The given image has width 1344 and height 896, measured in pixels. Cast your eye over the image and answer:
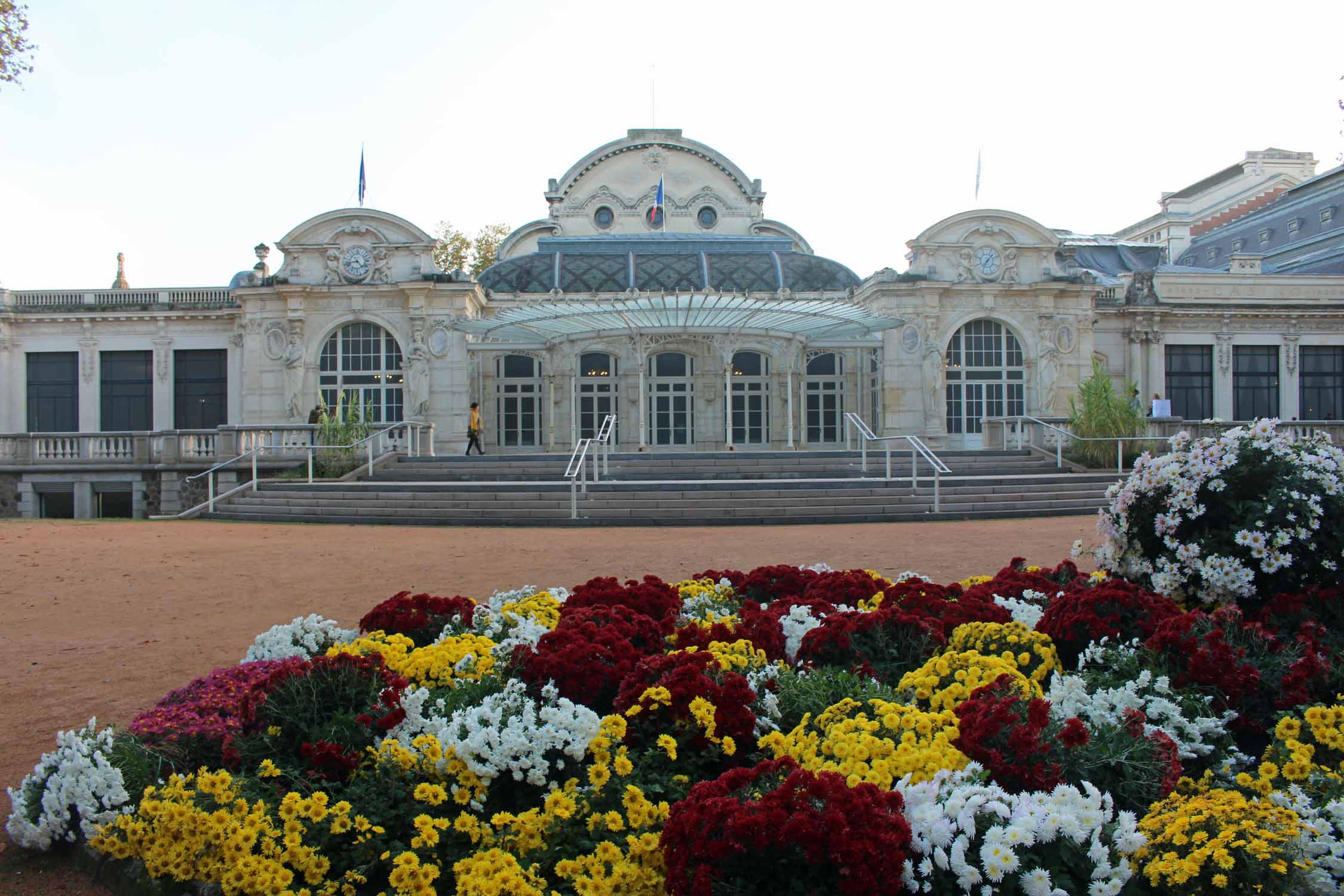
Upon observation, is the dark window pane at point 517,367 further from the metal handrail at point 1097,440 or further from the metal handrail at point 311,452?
the metal handrail at point 1097,440

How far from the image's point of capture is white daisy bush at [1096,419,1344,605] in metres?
5.01

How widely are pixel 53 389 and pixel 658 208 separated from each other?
63.5ft

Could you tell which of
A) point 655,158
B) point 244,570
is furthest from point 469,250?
point 244,570

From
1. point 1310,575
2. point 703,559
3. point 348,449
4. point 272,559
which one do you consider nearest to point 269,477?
point 348,449

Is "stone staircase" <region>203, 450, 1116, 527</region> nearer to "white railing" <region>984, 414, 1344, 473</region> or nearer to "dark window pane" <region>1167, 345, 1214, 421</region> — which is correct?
"white railing" <region>984, 414, 1344, 473</region>

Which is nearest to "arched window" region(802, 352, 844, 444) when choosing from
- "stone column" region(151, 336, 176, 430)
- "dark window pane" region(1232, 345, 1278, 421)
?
"dark window pane" region(1232, 345, 1278, 421)

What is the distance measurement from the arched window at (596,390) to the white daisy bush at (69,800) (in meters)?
23.7

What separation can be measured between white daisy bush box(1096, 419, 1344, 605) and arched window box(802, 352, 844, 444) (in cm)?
2281

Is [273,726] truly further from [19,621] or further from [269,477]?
[269,477]

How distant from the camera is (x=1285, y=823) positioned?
2961mm

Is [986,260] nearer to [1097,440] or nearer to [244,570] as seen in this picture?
[1097,440]

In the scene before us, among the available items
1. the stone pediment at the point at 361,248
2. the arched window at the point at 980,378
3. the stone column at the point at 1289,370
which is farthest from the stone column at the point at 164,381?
the stone column at the point at 1289,370

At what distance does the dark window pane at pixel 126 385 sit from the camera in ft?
99.2

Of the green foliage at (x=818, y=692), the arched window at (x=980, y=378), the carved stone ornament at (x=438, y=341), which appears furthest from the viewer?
the arched window at (x=980, y=378)
